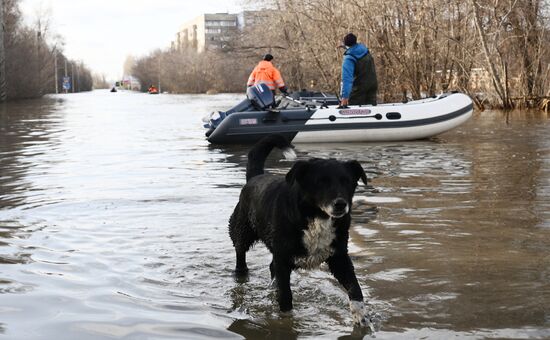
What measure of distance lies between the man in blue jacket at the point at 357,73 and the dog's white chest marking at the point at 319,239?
399 inches

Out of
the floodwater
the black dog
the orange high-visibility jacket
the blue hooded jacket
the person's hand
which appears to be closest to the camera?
the black dog

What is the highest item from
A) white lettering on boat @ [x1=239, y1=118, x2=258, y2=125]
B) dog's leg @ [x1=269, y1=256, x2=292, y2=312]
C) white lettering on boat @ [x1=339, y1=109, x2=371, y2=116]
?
white lettering on boat @ [x1=339, y1=109, x2=371, y2=116]

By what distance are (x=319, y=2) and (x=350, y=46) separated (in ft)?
32.8

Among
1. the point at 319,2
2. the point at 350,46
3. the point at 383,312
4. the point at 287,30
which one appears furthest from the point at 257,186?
the point at 287,30

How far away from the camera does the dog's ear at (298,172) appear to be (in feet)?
13.1

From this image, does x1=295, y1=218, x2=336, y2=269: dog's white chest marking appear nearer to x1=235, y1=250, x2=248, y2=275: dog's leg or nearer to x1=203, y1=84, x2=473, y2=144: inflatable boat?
x1=235, y1=250, x2=248, y2=275: dog's leg

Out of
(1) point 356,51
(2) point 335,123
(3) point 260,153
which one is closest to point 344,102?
(2) point 335,123

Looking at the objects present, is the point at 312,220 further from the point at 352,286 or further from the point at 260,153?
the point at 260,153

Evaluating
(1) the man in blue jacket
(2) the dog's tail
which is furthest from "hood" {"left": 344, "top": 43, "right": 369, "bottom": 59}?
(2) the dog's tail

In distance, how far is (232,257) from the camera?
229 inches

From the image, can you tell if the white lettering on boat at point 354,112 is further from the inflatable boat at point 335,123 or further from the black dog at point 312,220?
the black dog at point 312,220

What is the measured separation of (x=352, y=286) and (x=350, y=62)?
10271mm

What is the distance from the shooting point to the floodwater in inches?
167

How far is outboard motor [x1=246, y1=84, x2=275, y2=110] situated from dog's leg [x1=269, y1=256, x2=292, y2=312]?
437 inches
